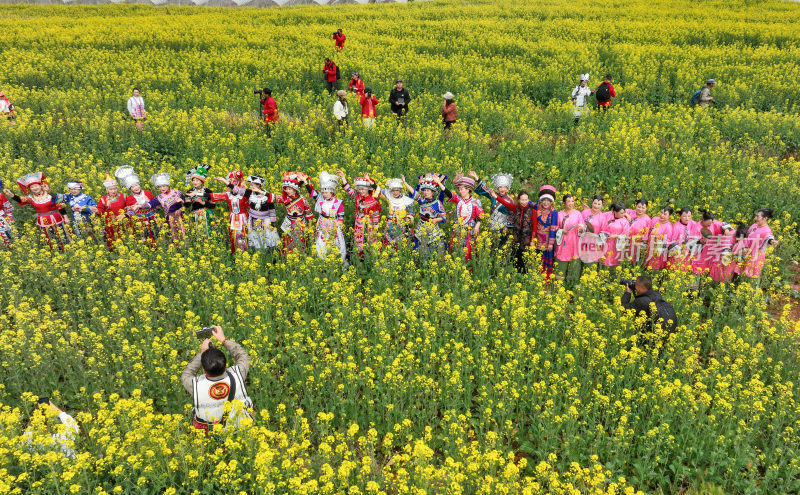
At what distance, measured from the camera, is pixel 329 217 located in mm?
9906

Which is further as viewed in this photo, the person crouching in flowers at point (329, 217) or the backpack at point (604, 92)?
the backpack at point (604, 92)

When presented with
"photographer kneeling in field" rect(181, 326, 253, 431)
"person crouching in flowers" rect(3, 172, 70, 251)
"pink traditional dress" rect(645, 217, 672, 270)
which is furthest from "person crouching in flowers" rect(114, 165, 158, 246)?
"pink traditional dress" rect(645, 217, 672, 270)

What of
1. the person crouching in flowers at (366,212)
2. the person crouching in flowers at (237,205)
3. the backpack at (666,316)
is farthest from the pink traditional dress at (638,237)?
the person crouching in flowers at (237,205)

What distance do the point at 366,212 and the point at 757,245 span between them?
23.3 ft

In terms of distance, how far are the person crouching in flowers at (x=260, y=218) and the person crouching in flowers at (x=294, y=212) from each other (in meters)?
0.18

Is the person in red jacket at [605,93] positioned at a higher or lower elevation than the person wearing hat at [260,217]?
higher

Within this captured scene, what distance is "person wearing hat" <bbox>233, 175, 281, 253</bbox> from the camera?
33.2 ft

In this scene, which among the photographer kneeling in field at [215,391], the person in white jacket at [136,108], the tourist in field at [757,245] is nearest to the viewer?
the photographer kneeling in field at [215,391]

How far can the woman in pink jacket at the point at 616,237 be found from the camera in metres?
9.52

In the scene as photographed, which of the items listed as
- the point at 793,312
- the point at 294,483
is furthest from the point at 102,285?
the point at 793,312

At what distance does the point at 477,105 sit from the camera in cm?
1797

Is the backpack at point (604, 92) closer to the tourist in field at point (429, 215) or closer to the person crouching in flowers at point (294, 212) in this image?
the tourist in field at point (429, 215)

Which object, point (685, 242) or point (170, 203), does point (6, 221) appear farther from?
point (685, 242)

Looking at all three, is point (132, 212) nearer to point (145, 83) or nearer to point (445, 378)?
point (445, 378)
